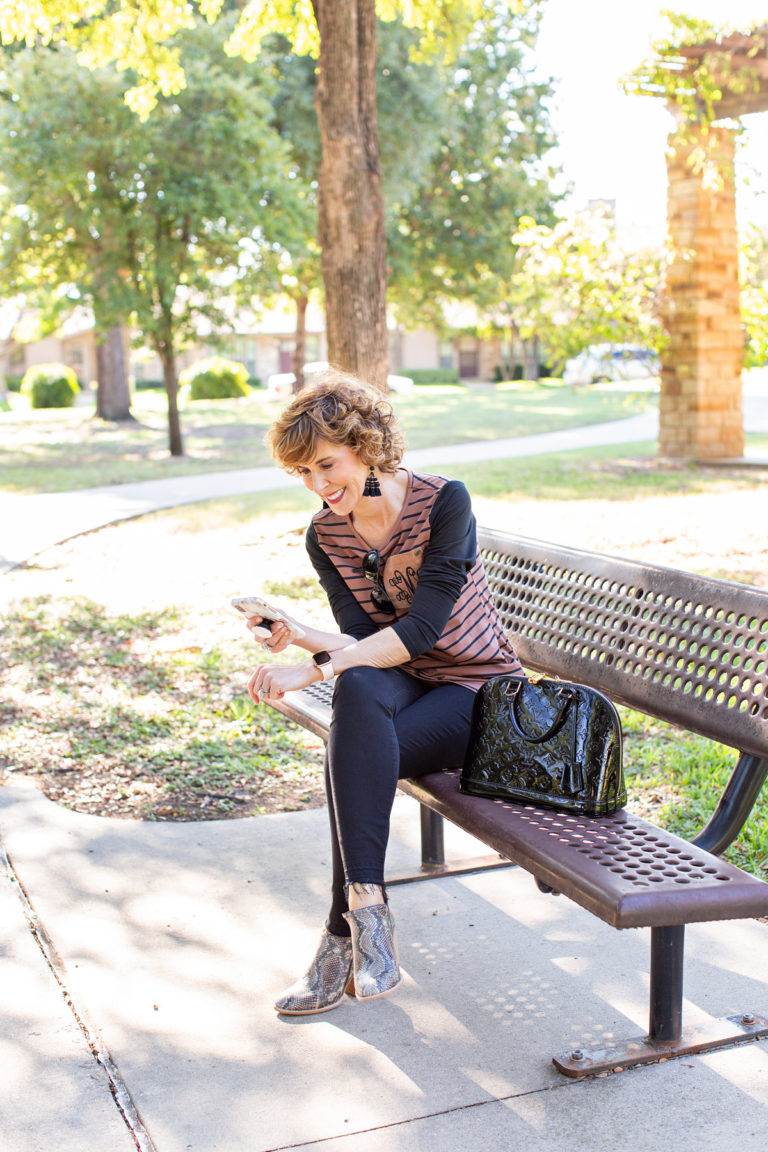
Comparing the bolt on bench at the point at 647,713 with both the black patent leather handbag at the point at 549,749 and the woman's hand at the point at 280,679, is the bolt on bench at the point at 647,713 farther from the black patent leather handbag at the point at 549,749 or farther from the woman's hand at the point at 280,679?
the woman's hand at the point at 280,679

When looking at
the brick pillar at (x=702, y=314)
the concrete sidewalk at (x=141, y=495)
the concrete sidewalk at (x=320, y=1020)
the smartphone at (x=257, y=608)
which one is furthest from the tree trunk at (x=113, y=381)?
the smartphone at (x=257, y=608)

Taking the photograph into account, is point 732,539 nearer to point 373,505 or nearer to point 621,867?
point 373,505

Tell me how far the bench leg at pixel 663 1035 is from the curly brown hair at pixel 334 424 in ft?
4.59

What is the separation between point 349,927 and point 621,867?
0.75m

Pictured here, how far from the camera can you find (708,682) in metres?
3.41

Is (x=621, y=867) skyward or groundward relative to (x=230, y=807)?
skyward

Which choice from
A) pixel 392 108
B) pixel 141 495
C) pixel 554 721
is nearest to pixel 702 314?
pixel 141 495

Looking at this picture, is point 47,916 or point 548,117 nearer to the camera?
point 47,916

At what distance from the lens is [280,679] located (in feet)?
10.8

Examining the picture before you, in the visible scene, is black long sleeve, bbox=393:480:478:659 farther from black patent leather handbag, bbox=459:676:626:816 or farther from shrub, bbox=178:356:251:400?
shrub, bbox=178:356:251:400

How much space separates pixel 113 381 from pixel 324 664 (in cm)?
2567

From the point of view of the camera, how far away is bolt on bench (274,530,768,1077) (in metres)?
2.65

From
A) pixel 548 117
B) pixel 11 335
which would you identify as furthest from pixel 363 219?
pixel 11 335

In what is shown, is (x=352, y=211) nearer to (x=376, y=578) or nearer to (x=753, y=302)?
(x=376, y=578)
